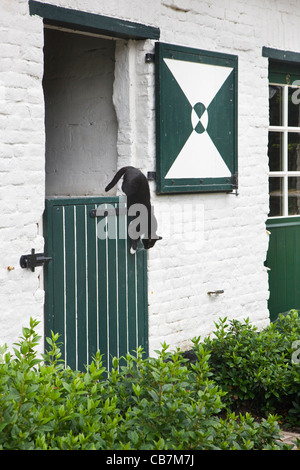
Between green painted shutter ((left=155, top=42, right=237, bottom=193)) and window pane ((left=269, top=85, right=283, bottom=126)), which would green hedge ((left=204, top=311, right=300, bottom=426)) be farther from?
window pane ((left=269, top=85, right=283, bottom=126))

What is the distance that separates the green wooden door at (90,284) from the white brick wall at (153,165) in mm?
157

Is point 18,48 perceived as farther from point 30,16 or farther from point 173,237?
point 173,237

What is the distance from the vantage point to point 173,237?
6012 millimetres

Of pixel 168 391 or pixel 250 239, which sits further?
pixel 250 239

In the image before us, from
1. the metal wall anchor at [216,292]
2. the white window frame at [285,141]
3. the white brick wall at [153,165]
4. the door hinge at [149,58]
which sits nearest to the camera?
the white brick wall at [153,165]

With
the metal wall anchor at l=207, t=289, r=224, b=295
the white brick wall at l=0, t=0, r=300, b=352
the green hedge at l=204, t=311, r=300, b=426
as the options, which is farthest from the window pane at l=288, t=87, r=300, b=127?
the green hedge at l=204, t=311, r=300, b=426

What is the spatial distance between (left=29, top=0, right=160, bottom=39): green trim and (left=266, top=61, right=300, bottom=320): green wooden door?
2.17 meters

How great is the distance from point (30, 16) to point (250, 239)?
3.06 meters

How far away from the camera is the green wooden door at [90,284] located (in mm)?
5127

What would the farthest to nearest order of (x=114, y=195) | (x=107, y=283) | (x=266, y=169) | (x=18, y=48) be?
(x=266, y=169)
(x=114, y=195)
(x=107, y=283)
(x=18, y=48)

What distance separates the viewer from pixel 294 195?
25.9 ft

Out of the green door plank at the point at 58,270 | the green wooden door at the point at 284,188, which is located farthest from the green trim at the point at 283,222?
the green door plank at the point at 58,270

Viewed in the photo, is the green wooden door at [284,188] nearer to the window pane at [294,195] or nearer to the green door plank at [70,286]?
the window pane at [294,195]
